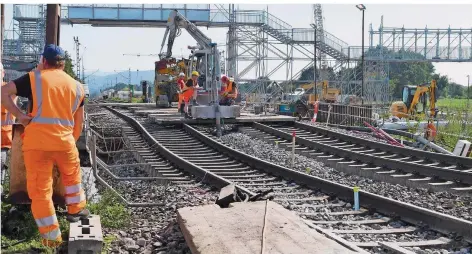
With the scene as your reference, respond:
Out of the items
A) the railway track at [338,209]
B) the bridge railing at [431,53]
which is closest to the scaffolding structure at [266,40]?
the bridge railing at [431,53]

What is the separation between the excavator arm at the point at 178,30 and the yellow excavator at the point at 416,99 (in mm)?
9794

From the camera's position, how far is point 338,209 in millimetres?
8156

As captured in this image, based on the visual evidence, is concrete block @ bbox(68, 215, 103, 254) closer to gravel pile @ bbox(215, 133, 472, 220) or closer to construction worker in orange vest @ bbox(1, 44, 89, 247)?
construction worker in orange vest @ bbox(1, 44, 89, 247)

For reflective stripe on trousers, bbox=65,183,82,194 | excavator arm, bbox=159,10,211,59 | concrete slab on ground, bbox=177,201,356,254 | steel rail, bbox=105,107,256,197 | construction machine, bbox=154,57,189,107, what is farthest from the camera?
construction machine, bbox=154,57,189,107

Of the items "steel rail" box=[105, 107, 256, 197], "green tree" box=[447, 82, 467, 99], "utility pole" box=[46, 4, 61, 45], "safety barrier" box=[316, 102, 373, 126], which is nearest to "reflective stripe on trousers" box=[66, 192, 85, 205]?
"utility pole" box=[46, 4, 61, 45]

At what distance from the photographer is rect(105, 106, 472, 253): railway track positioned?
6.45 meters

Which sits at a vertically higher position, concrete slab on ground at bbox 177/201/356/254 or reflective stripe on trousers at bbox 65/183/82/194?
reflective stripe on trousers at bbox 65/183/82/194

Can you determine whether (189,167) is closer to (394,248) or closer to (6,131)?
(6,131)

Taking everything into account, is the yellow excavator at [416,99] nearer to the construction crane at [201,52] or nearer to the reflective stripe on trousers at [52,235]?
the construction crane at [201,52]

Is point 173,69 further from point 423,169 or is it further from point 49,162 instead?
point 49,162

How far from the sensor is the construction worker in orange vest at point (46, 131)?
228 inches

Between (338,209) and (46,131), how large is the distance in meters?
3.90

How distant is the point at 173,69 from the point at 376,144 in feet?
62.7

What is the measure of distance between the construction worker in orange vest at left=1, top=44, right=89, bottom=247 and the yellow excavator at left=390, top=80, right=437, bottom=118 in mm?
23090
